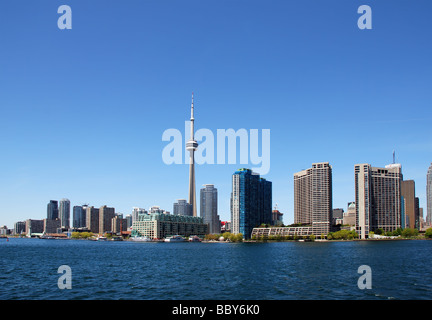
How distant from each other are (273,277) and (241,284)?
9302 mm

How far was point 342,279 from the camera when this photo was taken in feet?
183

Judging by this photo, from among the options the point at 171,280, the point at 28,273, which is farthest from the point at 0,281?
the point at 171,280
